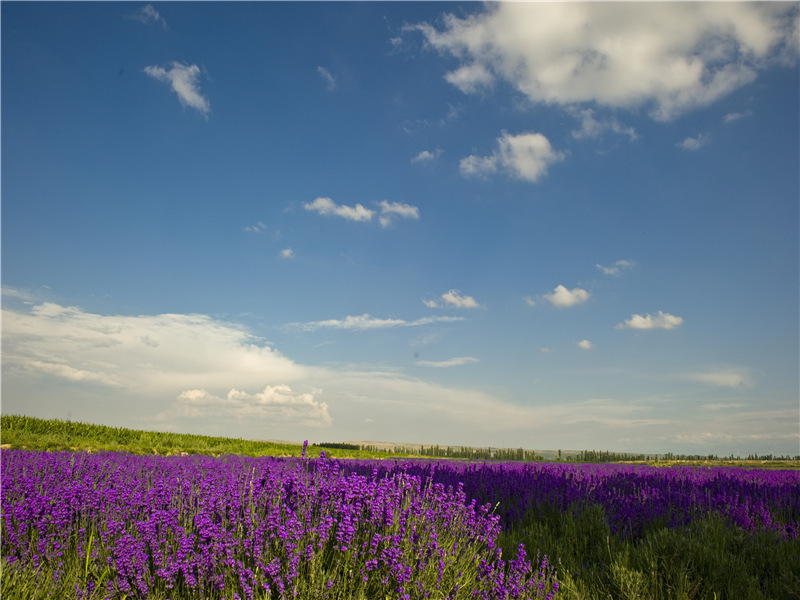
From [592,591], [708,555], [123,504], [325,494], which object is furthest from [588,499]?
[123,504]

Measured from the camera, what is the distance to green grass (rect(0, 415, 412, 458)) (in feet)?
48.8

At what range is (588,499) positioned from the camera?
248 inches

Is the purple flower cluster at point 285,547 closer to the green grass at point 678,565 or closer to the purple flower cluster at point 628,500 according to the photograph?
the green grass at point 678,565

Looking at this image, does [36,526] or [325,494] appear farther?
[36,526]

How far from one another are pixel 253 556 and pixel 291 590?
0.39 meters

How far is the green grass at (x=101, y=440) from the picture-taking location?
48.8ft

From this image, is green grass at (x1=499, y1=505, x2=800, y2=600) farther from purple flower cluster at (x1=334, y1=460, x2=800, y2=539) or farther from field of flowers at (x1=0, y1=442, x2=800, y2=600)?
purple flower cluster at (x1=334, y1=460, x2=800, y2=539)

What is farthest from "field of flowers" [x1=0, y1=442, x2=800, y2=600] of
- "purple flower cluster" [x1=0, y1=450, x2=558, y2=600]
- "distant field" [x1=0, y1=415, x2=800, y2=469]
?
"distant field" [x1=0, y1=415, x2=800, y2=469]

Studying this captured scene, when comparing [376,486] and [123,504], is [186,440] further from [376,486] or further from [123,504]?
[376,486]

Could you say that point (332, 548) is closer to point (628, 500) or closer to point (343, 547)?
point (343, 547)

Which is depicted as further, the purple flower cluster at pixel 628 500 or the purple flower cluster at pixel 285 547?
the purple flower cluster at pixel 628 500

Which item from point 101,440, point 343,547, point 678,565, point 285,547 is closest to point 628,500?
point 678,565

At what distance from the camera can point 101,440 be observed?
Result: 18562 mm

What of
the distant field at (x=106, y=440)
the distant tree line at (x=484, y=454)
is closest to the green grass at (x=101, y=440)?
the distant field at (x=106, y=440)
